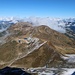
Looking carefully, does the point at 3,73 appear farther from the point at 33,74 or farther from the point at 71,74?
the point at 71,74

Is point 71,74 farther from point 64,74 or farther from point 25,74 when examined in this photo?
point 25,74

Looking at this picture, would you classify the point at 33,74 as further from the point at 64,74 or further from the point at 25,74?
the point at 64,74

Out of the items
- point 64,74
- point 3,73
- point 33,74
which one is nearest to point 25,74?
point 33,74

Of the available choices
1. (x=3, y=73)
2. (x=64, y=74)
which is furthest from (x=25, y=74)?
(x=64, y=74)

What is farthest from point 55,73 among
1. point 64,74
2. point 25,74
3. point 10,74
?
point 10,74

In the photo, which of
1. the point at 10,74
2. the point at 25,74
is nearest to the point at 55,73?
the point at 25,74
